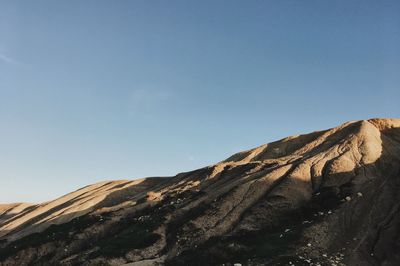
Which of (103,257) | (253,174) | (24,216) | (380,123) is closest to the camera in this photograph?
(103,257)

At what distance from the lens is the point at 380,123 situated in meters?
87.0

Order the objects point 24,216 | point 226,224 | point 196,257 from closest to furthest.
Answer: point 196,257 → point 226,224 → point 24,216

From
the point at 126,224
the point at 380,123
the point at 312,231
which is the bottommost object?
the point at 312,231

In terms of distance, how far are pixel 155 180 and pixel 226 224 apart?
171 feet

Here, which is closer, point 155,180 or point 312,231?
point 312,231

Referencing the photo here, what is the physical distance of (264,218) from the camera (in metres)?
59.2

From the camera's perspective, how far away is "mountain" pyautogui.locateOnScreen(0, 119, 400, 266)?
48781 mm

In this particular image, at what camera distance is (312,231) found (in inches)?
2014

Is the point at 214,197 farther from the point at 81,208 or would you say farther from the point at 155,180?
the point at 155,180

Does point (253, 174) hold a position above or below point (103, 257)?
above

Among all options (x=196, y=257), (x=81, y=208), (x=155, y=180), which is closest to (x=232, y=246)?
(x=196, y=257)

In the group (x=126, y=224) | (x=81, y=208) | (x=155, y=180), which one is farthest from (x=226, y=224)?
(x=155, y=180)

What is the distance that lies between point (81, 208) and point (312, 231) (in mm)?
53040

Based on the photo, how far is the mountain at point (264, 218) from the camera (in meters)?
48.8
